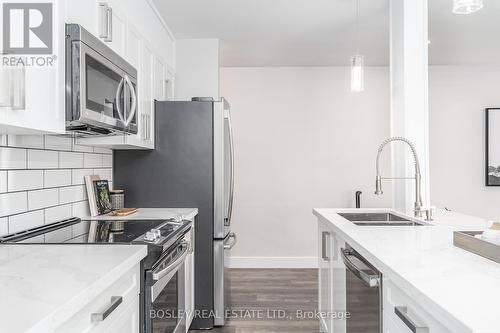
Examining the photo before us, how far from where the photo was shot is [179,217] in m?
2.23

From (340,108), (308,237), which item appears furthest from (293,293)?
(340,108)

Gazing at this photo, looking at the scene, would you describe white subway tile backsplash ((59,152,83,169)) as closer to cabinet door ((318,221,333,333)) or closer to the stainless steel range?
the stainless steel range

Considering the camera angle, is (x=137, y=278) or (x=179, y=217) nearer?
(x=137, y=278)

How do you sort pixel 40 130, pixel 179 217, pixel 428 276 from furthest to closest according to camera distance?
pixel 179 217 < pixel 40 130 < pixel 428 276

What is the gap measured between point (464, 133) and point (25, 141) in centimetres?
462

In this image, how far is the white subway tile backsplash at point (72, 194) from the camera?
2.10 metres

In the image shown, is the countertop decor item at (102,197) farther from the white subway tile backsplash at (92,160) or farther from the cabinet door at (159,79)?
the cabinet door at (159,79)

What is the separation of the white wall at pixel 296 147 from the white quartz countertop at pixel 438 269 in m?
2.61

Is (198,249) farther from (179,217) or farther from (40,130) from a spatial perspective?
(40,130)

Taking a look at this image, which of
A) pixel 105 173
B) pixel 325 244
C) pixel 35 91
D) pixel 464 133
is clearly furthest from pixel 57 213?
pixel 464 133

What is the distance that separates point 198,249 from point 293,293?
1264 mm

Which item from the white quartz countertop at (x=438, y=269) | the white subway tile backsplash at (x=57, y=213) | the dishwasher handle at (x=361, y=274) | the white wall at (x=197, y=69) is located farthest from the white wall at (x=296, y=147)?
the dishwasher handle at (x=361, y=274)

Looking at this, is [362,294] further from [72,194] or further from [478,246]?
[72,194]

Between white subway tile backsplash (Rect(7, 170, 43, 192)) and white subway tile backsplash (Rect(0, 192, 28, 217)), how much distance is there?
28mm
